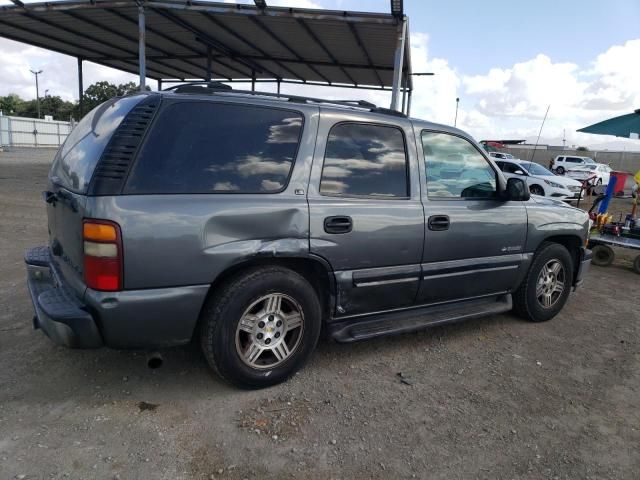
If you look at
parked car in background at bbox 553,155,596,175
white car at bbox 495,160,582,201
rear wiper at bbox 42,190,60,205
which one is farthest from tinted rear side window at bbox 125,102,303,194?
parked car in background at bbox 553,155,596,175

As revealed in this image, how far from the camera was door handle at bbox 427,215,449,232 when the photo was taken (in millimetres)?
3537

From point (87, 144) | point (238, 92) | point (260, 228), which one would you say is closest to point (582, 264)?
point (260, 228)

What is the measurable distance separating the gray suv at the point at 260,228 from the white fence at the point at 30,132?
127 ft

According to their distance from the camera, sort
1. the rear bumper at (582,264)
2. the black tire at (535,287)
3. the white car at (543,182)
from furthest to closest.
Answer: the white car at (543,182), the rear bumper at (582,264), the black tire at (535,287)

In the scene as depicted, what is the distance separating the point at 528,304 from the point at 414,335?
1217 mm

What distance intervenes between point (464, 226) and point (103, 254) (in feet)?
8.54

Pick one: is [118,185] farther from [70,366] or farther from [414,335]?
[414,335]

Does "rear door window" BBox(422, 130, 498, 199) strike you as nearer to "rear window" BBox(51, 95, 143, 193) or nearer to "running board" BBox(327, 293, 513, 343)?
"running board" BBox(327, 293, 513, 343)

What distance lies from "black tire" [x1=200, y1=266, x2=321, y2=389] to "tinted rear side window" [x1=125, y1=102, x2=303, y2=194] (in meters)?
0.56

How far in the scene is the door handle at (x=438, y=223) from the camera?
3.54 meters

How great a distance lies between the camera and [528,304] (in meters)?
4.46

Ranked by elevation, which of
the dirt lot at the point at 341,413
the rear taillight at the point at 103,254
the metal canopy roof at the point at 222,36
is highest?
the metal canopy roof at the point at 222,36

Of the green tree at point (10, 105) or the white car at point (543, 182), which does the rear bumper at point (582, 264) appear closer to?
the white car at point (543, 182)

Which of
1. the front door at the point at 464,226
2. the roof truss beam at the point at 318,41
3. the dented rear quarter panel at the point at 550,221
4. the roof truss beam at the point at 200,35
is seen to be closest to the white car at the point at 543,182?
the roof truss beam at the point at 318,41
